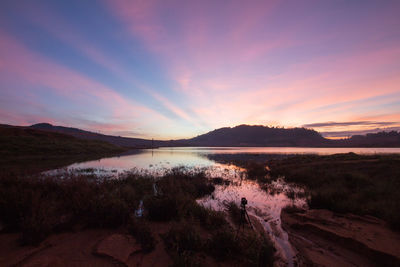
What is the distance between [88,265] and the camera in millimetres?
3854

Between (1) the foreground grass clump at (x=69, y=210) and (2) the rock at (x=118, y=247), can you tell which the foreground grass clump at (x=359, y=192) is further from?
(2) the rock at (x=118, y=247)

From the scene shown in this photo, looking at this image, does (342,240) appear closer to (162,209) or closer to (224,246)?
(224,246)

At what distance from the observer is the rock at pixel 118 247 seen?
4.23 m

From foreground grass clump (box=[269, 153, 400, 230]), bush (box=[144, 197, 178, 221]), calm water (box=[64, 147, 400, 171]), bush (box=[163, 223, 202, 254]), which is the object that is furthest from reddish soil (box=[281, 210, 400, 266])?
calm water (box=[64, 147, 400, 171])

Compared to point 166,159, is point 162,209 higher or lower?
higher

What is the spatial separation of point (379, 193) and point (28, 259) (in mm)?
14232

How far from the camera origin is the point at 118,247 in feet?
14.8

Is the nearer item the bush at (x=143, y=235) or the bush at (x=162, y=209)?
the bush at (x=143, y=235)

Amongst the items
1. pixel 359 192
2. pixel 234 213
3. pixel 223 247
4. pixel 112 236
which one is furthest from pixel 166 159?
pixel 223 247

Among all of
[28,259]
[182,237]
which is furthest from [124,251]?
[28,259]

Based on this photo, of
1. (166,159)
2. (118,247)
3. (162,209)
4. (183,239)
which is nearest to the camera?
(118,247)

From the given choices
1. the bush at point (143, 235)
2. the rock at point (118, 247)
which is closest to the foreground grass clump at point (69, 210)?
the bush at point (143, 235)

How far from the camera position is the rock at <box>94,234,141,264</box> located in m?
4.23

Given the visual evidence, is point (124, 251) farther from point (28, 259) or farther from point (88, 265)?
point (28, 259)
